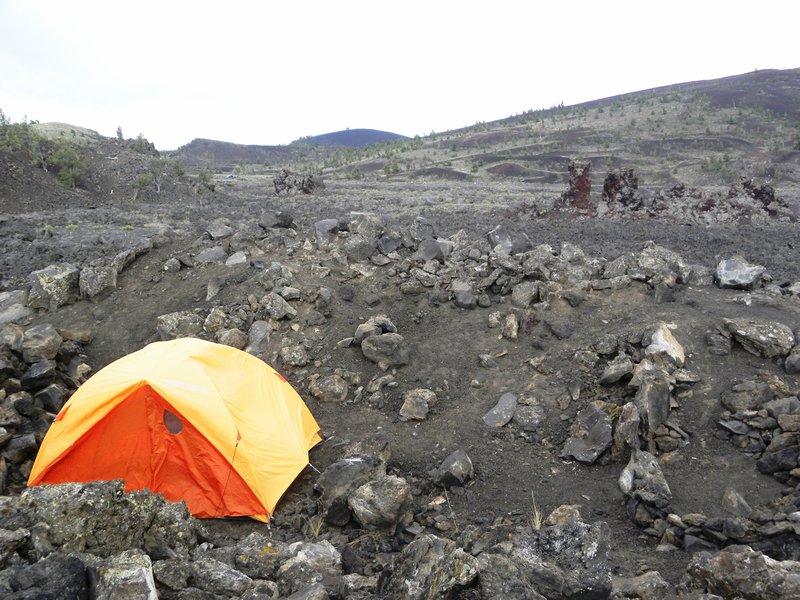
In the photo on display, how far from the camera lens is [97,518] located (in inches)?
148

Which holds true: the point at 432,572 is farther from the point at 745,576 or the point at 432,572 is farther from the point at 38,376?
the point at 38,376

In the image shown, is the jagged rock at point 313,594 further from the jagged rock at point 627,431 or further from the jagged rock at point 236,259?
the jagged rock at point 236,259

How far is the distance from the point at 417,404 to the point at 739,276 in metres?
5.64

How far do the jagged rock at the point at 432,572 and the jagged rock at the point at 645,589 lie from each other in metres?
1.18

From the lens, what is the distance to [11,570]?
2.91m

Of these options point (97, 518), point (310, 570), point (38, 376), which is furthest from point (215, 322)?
point (310, 570)

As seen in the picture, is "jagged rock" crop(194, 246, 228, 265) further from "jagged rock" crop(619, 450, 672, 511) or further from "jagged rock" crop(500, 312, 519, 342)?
"jagged rock" crop(619, 450, 672, 511)

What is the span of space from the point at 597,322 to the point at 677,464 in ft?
9.04

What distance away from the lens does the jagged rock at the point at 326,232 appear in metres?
11.0

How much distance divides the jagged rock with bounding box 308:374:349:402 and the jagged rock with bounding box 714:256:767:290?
619cm

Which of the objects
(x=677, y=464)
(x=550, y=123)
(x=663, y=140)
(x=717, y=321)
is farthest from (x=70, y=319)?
(x=550, y=123)

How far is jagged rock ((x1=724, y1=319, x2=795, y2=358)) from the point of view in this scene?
665 cm

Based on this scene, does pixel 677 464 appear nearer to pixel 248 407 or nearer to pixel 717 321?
pixel 717 321

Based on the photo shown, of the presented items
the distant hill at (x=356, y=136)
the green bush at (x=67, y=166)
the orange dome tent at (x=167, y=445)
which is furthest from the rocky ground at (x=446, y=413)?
the distant hill at (x=356, y=136)
